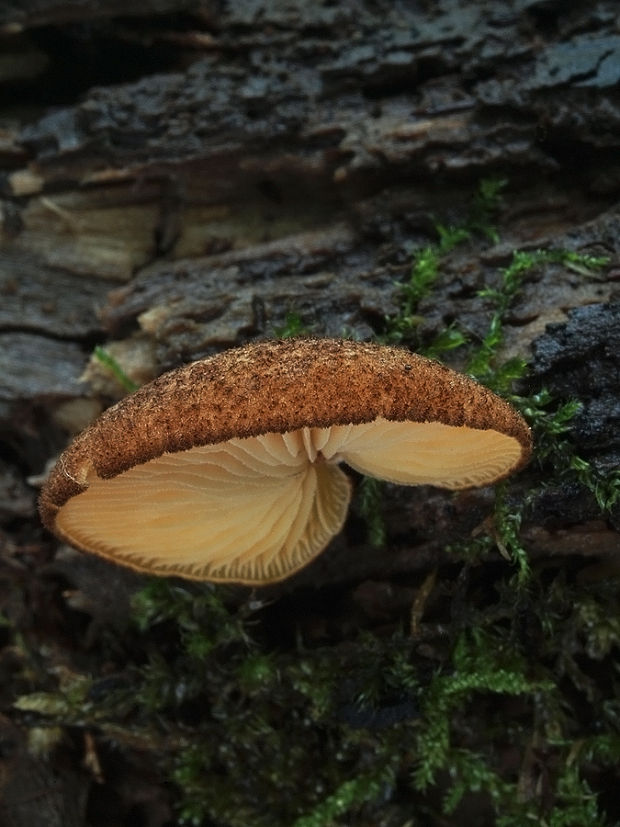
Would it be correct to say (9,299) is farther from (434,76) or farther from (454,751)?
(454,751)

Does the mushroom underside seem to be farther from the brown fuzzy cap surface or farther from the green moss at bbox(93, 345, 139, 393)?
the green moss at bbox(93, 345, 139, 393)

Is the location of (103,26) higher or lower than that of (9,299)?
higher

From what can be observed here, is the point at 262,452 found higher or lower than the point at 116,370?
higher

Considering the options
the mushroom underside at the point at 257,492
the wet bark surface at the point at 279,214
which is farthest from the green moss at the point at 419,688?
the mushroom underside at the point at 257,492

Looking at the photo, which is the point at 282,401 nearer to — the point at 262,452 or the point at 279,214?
the point at 262,452

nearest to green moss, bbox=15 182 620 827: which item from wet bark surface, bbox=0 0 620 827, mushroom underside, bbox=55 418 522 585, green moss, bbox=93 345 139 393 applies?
wet bark surface, bbox=0 0 620 827

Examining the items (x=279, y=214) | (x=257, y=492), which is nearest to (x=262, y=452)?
(x=257, y=492)

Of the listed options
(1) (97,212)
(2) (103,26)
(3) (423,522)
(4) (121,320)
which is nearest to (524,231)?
(3) (423,522)
